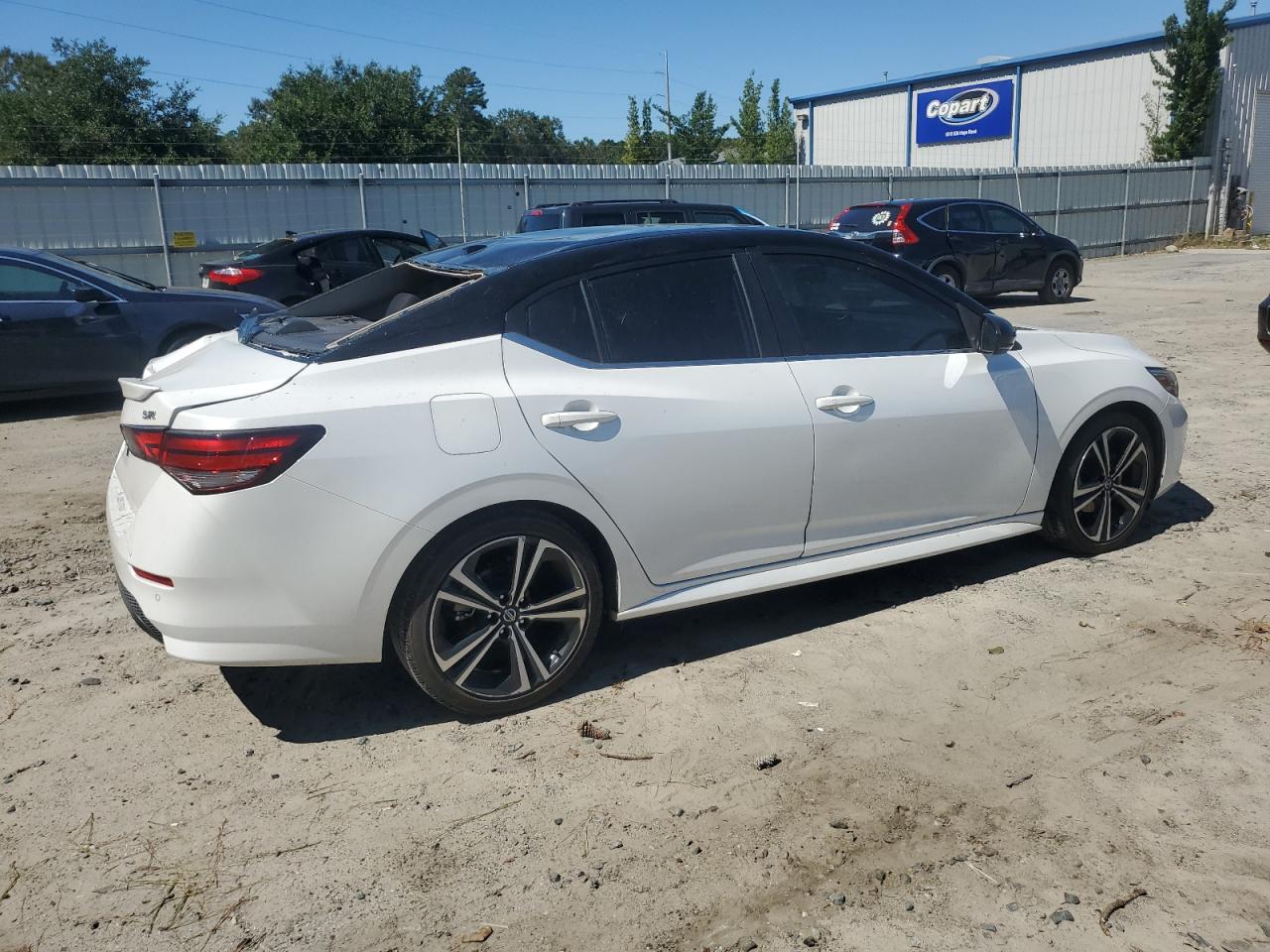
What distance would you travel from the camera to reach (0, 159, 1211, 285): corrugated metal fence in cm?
1659

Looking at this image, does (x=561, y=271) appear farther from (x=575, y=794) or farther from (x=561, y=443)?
(x=575, y=794)

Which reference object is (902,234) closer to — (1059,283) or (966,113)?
(1059,283)

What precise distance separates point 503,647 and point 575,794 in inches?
25.4

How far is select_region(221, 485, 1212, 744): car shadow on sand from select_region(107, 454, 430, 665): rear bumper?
45 centimetres

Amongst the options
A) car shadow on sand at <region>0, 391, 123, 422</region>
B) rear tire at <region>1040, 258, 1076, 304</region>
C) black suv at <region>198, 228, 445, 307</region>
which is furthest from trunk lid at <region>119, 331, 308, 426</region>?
rear tire at <region>1040, 258, 1076, 304</region>

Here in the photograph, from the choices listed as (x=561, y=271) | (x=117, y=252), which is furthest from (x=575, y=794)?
(x=117, y=252)

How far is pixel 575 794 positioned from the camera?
3277 millimetres

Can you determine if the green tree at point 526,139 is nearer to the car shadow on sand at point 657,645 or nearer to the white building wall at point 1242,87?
the white building wall at point 1242,87

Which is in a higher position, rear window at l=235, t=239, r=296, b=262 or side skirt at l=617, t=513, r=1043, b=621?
rear window at l=235, t=239, r=296, b=262

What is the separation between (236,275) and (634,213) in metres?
5.05

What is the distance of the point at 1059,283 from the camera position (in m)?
17.6

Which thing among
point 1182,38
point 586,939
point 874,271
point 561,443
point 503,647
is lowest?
point 586,939

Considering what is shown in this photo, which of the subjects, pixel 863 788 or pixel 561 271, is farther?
pixel 561 271

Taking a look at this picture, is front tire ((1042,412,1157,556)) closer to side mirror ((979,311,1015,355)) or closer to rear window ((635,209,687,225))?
side mirror ((979,311,1015,355))
